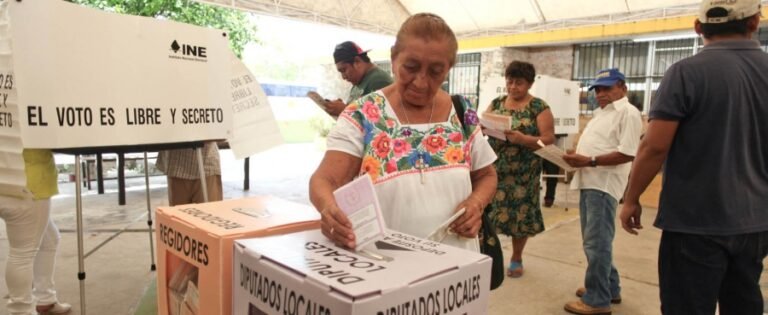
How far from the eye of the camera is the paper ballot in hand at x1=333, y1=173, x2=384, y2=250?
36.4 inches

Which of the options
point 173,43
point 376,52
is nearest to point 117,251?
point 173,43

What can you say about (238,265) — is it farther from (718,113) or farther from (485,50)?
(485,50)

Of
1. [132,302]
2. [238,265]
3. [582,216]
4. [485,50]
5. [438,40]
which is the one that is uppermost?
[485,50]

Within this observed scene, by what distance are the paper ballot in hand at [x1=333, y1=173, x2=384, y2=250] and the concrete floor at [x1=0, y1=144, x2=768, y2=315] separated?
2.04 m

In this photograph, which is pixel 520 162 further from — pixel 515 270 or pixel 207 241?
pixel 207 241

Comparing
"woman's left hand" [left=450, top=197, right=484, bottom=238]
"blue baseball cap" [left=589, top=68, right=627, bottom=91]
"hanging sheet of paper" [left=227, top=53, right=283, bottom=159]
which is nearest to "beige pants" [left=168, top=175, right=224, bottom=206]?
"hanging sheet of paper" [left=227, top=53, right=283, bottom=159]

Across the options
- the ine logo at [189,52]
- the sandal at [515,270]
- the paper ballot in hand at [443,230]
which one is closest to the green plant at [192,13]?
the ine logo at [189,52]

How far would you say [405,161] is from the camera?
1.22 metres

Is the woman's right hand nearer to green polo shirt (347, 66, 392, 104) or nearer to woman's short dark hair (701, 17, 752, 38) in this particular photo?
woman's short dark hair (701, 17, 752, 38)

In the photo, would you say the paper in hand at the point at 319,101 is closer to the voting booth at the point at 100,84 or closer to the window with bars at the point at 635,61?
the voting booth at the point at 100,84

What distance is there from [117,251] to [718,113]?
4129mm

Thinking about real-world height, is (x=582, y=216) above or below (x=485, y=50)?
below

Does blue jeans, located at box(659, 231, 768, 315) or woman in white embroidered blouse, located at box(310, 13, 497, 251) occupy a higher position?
woman in white embroidered blouse, located at box(310, 13, 497, 251)

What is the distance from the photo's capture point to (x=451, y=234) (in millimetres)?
1266
